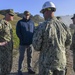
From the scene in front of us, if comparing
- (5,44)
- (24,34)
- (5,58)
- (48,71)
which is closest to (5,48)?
(5,44)

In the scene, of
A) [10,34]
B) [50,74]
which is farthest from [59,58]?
[10,34]

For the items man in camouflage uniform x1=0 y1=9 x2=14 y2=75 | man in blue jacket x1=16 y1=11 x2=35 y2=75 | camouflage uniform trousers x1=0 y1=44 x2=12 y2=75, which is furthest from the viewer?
man in blue jacket x1=16 y1=11 x2=35 y2=75

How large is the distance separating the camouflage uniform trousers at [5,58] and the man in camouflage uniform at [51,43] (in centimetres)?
237

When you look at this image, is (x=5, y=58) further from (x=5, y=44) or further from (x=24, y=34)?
(x=24, y=34)

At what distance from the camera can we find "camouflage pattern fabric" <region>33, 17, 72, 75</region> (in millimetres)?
5965

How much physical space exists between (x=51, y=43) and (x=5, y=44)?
250 centimetres

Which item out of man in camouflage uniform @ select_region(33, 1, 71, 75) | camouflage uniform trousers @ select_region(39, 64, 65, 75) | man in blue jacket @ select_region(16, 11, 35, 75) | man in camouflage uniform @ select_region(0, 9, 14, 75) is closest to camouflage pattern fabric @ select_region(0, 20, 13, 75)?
man in camouflage uniform @ select_region(0, 9, 14, 75)

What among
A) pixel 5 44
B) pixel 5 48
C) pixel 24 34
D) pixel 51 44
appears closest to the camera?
pixel 51 44

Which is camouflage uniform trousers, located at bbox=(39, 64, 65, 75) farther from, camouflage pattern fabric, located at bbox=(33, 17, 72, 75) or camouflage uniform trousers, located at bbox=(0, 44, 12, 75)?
camouflage uniform trousers, located at bbox=(0, 44, 12, 75)

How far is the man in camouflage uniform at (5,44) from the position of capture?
821cm

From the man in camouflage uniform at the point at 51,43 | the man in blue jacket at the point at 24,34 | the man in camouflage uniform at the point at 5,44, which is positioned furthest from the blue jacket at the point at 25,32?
the man in camouflage uniform at the point at 51,43

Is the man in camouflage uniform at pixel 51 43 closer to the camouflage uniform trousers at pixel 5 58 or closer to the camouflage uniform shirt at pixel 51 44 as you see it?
the camouflage uniform shirt at pixel 51 44

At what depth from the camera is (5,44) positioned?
822 cm

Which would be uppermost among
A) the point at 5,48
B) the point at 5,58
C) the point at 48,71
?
the point at 5,48
